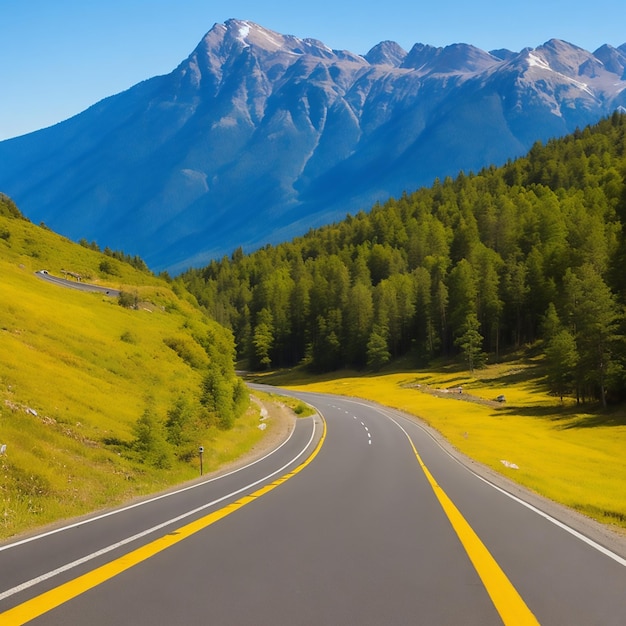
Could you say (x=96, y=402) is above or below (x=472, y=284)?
below

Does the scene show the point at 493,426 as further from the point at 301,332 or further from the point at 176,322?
the point at 301,332

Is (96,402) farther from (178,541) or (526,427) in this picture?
(526,427)

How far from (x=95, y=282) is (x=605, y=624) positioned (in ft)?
293

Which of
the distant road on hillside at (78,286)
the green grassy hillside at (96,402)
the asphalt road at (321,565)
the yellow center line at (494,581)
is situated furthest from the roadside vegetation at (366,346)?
the yellow center line at (494,581)

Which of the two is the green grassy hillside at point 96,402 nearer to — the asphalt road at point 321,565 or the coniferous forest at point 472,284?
the asphalt road at point 321,565

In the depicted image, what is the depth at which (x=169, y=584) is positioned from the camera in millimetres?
6977

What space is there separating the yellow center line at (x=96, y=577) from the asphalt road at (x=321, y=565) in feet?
0.08

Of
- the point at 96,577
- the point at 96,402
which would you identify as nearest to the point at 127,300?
the point at 96,402

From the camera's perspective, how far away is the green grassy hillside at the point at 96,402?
611 inches

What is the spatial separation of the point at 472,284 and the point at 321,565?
316 ft

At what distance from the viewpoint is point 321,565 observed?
780cm

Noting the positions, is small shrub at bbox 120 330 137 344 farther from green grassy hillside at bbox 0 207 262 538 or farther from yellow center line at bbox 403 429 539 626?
yellow center line at bbox 403 429 539 626

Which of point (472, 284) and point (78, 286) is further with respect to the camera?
point (472, 284)

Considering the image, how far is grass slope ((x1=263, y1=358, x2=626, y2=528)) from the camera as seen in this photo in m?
22.5
